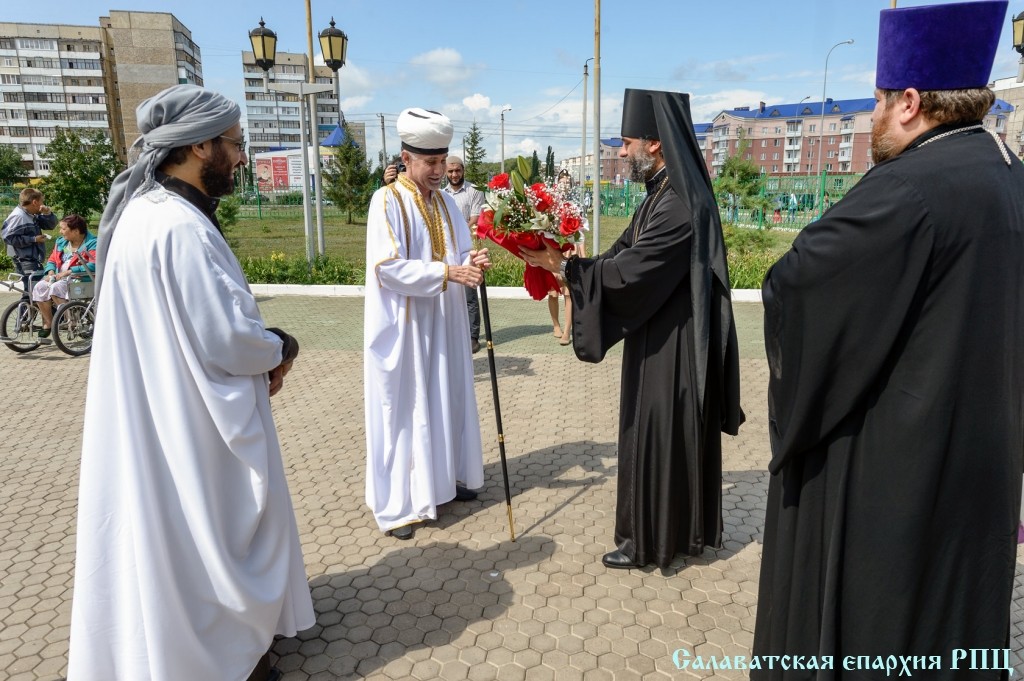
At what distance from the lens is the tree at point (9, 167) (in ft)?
175

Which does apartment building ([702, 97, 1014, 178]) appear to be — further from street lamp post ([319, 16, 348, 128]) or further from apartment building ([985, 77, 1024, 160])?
street lamp post ([319, 16, 348, 128])

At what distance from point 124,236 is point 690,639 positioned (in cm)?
282

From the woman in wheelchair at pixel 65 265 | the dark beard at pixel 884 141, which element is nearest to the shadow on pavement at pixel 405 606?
the dark beard at pixel 884 141

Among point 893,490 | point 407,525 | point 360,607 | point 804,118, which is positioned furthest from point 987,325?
point 804,118

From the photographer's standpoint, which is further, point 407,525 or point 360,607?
point 407,525

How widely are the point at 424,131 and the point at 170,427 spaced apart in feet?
7.23

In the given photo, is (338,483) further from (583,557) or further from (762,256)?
(762,256)

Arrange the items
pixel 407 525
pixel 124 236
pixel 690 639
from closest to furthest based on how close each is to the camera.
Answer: pixel 124 236 < pixel 690 639 < pixel 407 525

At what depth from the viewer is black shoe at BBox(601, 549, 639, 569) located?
3.61 m

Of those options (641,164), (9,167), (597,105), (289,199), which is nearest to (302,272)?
(597,105)

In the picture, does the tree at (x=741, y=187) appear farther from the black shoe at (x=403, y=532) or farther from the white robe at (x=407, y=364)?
the black shoe at (x=403, y=532)

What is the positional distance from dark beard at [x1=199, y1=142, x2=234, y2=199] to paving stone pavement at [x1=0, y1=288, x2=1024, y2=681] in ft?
6.55

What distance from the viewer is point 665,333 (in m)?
3.44

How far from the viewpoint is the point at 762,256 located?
13.9 m
